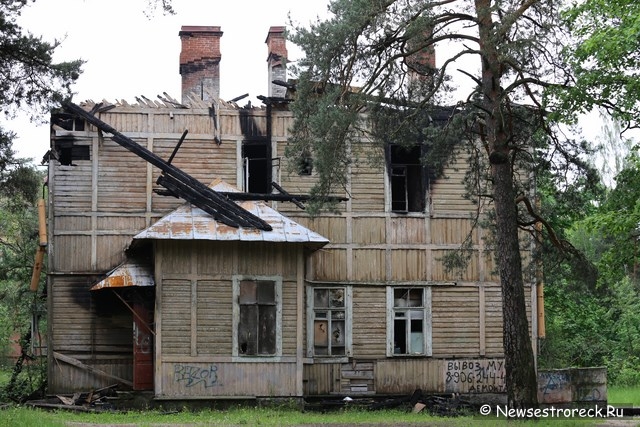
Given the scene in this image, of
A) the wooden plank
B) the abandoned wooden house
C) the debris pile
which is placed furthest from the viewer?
the wooden plank

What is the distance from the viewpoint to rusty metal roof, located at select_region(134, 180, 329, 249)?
68.3 feet

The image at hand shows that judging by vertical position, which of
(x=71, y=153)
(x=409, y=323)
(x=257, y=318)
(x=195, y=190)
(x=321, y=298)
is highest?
(x=71, y=153)

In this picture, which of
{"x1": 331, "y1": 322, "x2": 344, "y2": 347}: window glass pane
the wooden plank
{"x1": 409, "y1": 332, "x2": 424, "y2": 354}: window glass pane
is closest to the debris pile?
the wooden plank

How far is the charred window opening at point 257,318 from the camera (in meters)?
21.4

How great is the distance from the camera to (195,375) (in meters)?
21.0

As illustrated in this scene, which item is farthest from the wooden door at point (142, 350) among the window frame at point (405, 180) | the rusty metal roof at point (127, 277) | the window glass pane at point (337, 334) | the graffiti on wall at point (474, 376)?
the graffiti on wall at point (474, 376)

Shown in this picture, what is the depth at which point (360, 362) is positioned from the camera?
23141 millimetres

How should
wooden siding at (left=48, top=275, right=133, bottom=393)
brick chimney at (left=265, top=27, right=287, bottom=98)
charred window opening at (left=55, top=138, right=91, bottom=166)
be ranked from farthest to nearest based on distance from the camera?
brick chimney at (left=265, top=27, right=287, bottom=98) < charred window opening at (left=55, top=138, right=91, bottom=166) < wooden siding at (left=48, top=275, right=133, bottom=393)

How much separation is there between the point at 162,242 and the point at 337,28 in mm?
7038

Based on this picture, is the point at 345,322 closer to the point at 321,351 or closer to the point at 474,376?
the point at 321,351

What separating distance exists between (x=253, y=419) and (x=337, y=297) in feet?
17.4

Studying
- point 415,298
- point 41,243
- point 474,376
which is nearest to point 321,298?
point 415,298

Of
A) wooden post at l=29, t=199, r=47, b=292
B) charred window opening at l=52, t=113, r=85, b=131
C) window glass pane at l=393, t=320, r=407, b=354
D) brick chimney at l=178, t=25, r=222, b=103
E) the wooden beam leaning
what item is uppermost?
brick chimney at l=178, t=25, r=222, b=103

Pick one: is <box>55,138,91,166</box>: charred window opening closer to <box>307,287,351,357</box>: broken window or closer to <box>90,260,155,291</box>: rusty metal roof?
<box>90,260,155,291</box>: rusty metal roof
